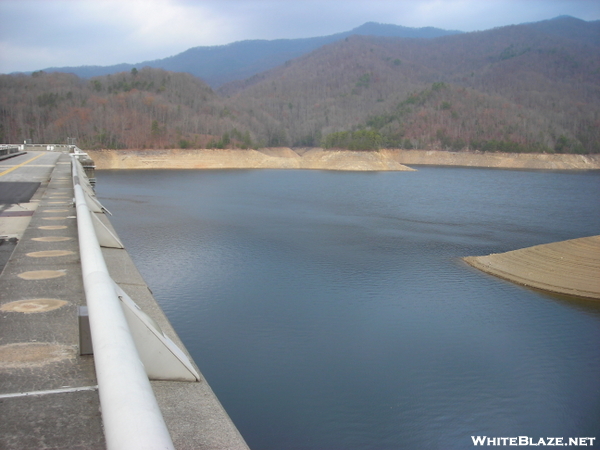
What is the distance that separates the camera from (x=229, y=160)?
91.2 m

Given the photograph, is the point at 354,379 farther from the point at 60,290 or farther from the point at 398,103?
the point at 398,103

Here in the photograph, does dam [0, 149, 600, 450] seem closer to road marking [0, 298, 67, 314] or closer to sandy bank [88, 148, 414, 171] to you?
road marking [0, 298, 67, 314]

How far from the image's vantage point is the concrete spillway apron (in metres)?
2.03

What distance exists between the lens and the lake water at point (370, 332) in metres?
8.99

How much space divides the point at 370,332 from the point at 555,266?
30.9 feet

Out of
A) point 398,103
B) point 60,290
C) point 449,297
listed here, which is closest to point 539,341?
point 449,297

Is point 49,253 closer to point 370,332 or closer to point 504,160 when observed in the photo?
point 370,332

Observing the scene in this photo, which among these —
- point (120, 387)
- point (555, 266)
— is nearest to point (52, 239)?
point (120, 387)

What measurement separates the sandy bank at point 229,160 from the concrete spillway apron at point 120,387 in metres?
83.4

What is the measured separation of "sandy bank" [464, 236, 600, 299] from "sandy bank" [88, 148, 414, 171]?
6697cm

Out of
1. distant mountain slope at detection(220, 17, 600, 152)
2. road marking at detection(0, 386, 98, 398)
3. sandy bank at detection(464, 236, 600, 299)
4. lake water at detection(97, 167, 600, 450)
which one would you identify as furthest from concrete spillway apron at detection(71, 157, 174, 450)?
distant mountain slope at detection(220, 17, 600, 152)

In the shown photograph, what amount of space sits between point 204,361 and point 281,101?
16889 centimetres

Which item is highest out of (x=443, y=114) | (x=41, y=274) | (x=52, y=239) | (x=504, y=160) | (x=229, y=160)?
(x=443, y=114)

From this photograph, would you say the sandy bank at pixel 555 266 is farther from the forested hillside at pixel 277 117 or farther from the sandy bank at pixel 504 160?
the sandy bank at pixel 504 160
